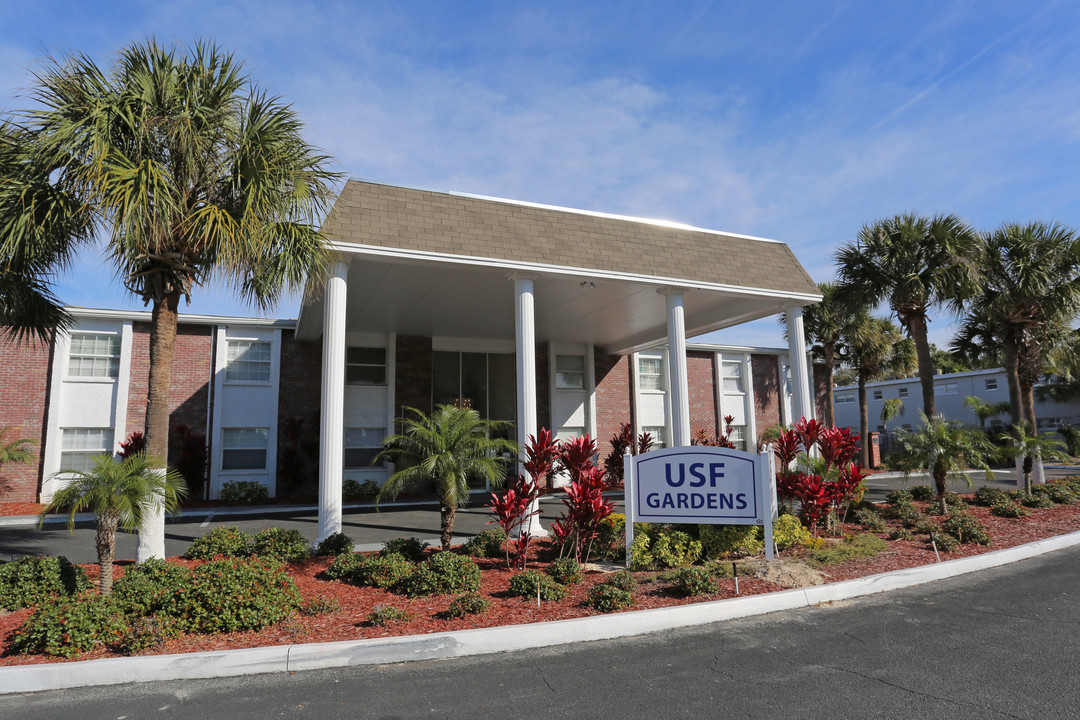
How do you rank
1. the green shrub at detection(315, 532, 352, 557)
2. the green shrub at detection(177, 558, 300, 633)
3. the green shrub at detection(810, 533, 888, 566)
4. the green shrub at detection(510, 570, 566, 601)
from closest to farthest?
the green shrub at detection(177, 558, 300, 633), the green shrub at detection(510, 570, 566, 601), the green shrub at detection(810, 533, 888, 566), the green shrub at detection(315, 532, 352, 557)

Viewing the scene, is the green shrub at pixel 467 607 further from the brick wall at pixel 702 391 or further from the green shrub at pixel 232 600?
the brick wall at pixel 702 391

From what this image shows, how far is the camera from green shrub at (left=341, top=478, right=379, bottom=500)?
18.9 metres

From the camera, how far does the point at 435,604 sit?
282 inches

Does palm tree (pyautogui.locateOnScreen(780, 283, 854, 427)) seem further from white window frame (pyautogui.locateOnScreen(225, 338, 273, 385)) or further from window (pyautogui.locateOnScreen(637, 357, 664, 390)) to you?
white window frame (pyautogui.locateOnScreen(225, 338, 273, 385))

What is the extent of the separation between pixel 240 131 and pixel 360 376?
12.2 meters

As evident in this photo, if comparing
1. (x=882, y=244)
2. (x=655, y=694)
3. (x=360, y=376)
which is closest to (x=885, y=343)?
(x=882, y=244)

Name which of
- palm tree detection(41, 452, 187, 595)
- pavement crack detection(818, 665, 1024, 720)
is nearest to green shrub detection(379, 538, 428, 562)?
palm tree detection(41, 452, 187, 595)

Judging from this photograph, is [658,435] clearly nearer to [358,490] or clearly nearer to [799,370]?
[799,370]

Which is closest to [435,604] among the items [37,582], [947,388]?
[37,582]

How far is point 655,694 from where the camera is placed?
4.75 metres

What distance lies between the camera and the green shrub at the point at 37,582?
698 cm

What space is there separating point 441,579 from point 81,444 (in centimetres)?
1564

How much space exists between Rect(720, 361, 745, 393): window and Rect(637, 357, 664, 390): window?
2.73 metres

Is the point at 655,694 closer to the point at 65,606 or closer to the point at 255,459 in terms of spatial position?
the point at 65,606
